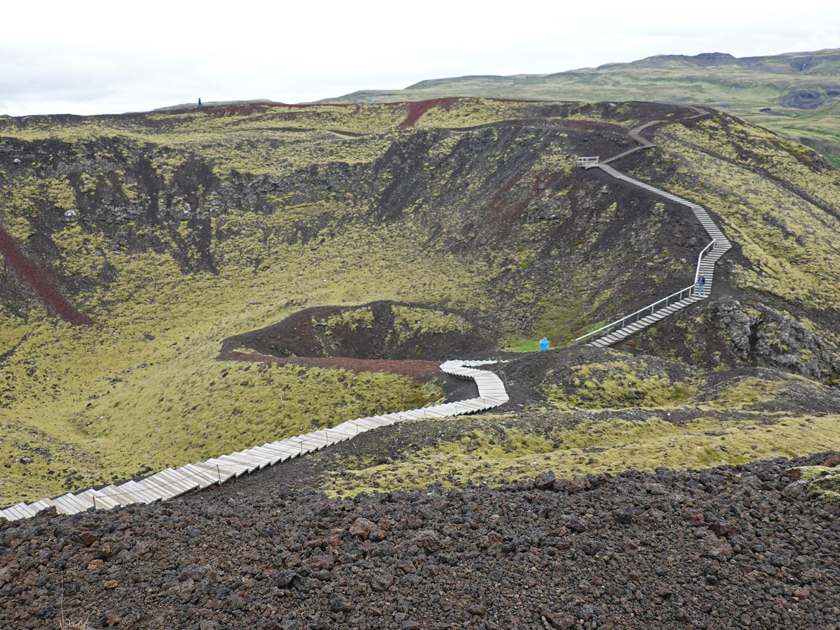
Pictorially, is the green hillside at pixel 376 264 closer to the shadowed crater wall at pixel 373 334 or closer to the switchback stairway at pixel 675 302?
the shadowed crater wall at pixel 373 334

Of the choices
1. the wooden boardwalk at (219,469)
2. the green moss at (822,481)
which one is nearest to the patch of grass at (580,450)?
the wooden boardwalk at (219,469)

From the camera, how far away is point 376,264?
4738cm

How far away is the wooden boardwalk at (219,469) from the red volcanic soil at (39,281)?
33.5 meters

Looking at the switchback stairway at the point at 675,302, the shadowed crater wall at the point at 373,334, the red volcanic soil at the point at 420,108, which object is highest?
the red volcanic soil at the point at 420,108

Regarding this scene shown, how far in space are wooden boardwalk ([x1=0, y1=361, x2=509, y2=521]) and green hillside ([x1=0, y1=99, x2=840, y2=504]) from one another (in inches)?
124

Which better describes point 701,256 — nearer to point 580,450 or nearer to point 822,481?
point 580,450

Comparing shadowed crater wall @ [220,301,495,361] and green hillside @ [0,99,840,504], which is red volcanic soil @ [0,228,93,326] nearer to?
green hillside @ [0,99,840,504]

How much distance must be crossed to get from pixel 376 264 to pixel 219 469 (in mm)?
33983

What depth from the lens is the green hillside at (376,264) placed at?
935 inches

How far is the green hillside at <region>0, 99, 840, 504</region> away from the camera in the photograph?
23.8m

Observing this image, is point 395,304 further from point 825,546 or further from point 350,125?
point 350,125

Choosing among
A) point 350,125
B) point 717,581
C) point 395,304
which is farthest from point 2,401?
point 350,125

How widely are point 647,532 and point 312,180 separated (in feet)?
177

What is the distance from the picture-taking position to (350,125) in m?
72.2
